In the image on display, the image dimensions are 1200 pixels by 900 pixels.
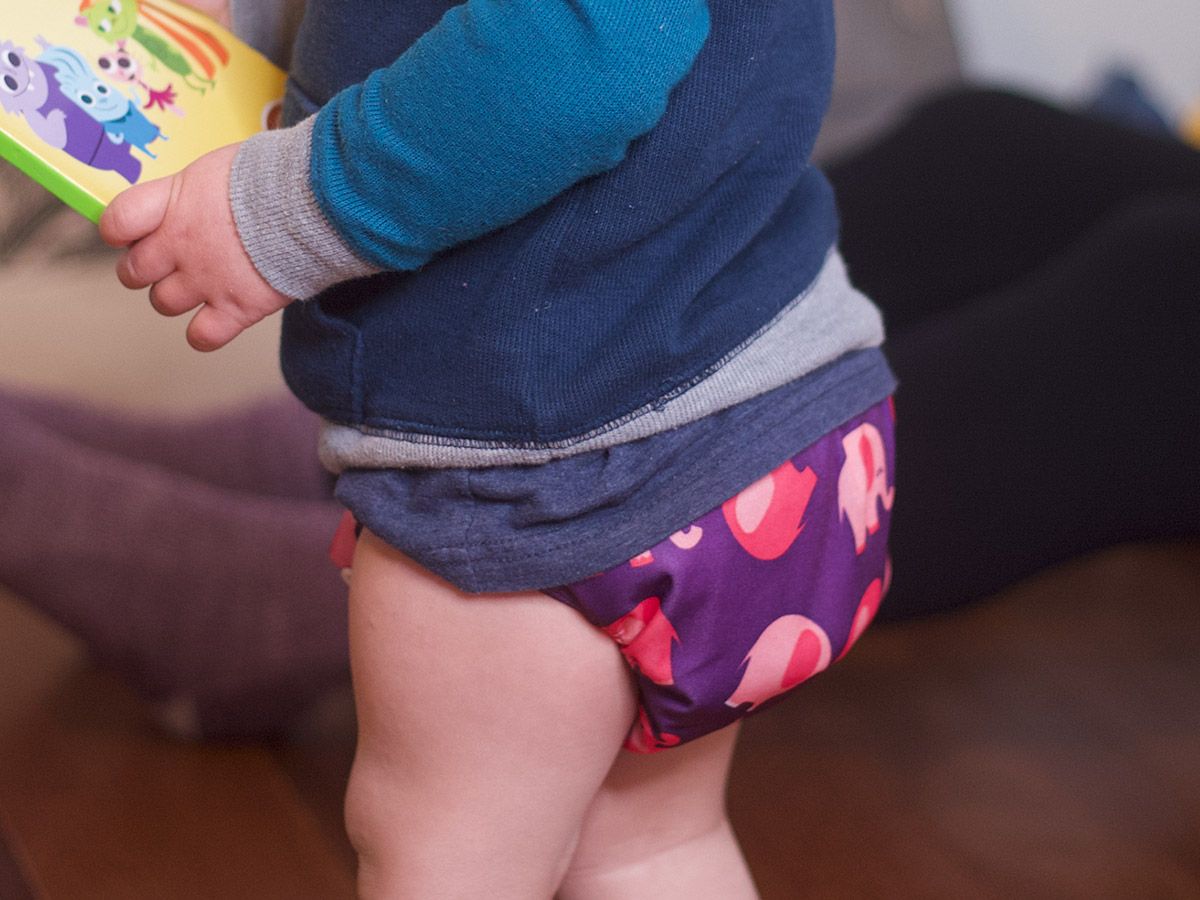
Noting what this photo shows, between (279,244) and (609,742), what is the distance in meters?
0.26

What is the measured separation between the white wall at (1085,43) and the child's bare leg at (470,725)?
74.1 inches

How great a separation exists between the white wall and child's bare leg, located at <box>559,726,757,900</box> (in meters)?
1.76

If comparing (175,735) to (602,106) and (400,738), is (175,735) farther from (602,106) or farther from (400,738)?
(602,106)

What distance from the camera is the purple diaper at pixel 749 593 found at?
53cm

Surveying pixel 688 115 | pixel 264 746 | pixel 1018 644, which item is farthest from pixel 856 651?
pixel 688 115

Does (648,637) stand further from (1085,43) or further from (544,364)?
(1085,43)

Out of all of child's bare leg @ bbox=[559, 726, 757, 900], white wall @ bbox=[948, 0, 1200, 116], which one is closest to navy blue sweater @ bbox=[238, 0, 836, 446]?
child's bare leg @ bbox=[559, 726, 757, 900]

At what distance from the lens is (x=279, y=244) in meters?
0.50

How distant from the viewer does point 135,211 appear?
513 mm

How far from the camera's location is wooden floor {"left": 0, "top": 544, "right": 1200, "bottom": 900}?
981 mm

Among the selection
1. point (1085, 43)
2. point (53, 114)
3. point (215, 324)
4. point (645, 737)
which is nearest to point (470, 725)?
point (645, 737)

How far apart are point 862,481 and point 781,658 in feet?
0.29

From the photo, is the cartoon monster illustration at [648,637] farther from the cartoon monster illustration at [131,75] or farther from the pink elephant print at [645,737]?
the cartoon monster illustration at [131,75]

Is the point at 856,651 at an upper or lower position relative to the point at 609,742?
lower
